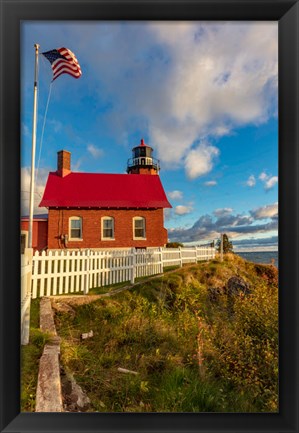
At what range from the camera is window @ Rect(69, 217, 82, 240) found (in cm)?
255

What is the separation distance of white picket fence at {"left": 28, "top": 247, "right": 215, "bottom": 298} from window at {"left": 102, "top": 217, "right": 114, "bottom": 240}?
0.61 feet

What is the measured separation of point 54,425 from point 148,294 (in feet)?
5.66

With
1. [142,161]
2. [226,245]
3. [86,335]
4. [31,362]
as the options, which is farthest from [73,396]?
[226,245]

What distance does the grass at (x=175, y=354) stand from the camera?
175cm

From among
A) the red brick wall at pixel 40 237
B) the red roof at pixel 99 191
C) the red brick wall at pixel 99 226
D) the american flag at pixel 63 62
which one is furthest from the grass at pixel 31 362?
the american flag at pixel 63 62

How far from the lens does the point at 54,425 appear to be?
1407 mm

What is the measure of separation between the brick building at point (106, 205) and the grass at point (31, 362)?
86cm

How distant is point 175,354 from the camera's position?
2.12 metres

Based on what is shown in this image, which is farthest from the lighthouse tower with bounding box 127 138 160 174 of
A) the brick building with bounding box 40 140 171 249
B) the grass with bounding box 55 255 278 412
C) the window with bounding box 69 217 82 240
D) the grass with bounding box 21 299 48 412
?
the grass with bounding box 21 299 48 412

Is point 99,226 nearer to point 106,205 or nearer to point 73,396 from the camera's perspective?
point 106,205

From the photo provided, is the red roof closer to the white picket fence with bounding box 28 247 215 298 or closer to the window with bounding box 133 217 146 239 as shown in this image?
the window with bounding box 133 217 146 239
